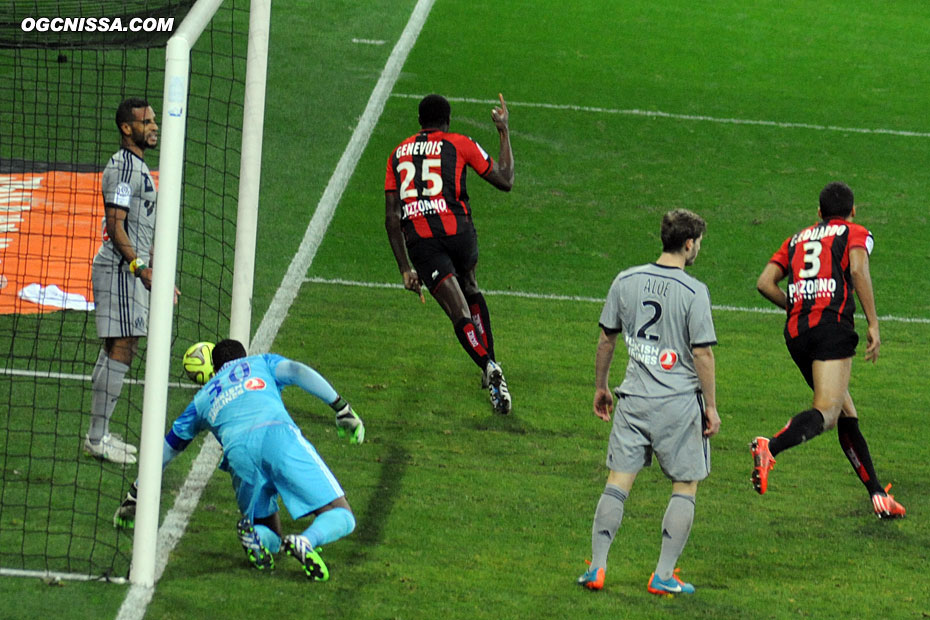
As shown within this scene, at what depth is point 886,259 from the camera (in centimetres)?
1368

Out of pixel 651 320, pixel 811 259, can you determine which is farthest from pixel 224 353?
pixel 811 259

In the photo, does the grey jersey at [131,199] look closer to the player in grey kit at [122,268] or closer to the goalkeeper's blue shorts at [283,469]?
the player in grey kit at [122,268]

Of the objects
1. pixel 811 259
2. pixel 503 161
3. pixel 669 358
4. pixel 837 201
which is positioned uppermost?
pixel 503 161

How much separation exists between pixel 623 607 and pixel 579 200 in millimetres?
8984

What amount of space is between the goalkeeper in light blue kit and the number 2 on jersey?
5.17 feet

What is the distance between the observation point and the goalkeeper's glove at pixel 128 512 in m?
6.62

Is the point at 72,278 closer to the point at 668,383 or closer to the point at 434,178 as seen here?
the point at 434,178

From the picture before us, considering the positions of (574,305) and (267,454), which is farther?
(574,305)

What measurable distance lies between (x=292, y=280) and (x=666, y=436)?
6341 mm

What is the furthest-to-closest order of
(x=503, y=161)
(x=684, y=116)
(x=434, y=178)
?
(x=684, y=116)
(x=434, y=178)
(x=503, y=161)

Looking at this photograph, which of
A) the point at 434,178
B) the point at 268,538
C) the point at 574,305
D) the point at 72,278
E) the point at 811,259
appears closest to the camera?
the point at 268,538

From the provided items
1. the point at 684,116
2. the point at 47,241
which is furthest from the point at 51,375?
the point at 684,116

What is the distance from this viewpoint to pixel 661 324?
6.29m

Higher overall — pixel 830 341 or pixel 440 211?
pixel 440 211
